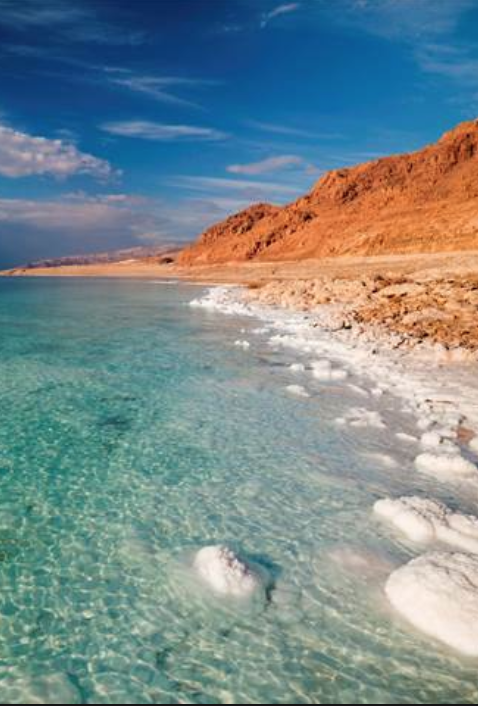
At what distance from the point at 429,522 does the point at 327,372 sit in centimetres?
770

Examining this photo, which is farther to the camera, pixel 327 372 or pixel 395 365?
pixel 395 365

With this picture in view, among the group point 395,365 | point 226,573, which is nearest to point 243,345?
point 395,365

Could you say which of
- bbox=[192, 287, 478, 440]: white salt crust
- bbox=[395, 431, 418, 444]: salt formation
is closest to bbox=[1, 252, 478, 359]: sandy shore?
bbox=[192, 287, 478, 440]: white salt crust

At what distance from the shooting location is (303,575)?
204 inches

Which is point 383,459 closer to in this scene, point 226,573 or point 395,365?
point 226,573

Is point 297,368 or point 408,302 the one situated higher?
point 408,302

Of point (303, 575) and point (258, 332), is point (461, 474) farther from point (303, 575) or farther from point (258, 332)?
point (258, 332)

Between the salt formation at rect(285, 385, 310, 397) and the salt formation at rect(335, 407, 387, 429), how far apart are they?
173cm

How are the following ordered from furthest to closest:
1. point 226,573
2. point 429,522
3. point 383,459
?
point 383,459, point 429,522, point 226,573

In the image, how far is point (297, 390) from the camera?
39.3 feet

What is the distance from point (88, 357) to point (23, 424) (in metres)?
7.38

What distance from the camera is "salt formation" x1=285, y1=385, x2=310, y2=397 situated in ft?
38.6

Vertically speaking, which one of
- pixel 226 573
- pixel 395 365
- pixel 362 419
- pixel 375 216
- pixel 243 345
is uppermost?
pixel 375 216

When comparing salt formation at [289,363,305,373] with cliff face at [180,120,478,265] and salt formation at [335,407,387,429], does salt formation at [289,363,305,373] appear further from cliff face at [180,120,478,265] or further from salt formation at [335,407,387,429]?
cliff face at [180,120,478,265]
